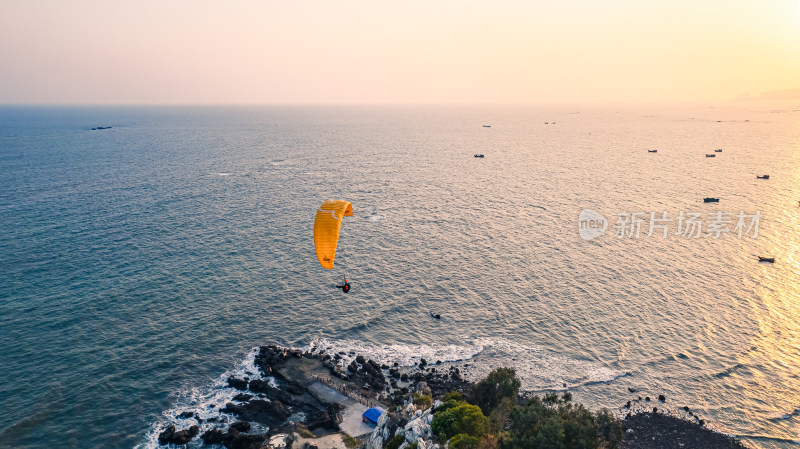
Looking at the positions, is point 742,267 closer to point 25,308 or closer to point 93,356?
point 93,356

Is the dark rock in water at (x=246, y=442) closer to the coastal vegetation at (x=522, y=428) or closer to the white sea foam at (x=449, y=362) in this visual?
the white sea foam at (x=449, y=362)

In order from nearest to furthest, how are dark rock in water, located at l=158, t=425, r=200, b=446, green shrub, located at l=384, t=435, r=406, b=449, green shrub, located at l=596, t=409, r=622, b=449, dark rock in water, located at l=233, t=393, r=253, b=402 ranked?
1. green shrub, located at l=384, t=435, r=406, b=449
2. green shrub, located at l=596, t=409, r=622, b=449
3. dark rock in water, located at l=158, t=425, r=200, b=446
4. dark rock in water, located at l=233, t=393, r=253, b=402

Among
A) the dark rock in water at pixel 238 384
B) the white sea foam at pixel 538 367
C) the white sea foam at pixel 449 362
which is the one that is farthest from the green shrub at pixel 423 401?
the dark rock in water at pixel 238 384

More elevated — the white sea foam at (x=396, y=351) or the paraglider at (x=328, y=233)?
the paraglider at (x=328, y=233)

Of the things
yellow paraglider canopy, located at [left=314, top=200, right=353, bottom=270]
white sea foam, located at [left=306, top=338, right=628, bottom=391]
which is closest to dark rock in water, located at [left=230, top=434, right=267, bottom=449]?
white sea foam, located at [left=306, top=338, right=628, bottom=391]

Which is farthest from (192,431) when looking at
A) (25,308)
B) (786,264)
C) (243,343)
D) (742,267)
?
(786,264)

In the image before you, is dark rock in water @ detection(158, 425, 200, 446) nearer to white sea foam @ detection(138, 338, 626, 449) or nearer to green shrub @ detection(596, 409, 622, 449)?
white sea foam @ detection(138, 338, 626, 449)

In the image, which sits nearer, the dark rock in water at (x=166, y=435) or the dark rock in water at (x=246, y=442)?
the dark rock in water at (x=246, y=442)
